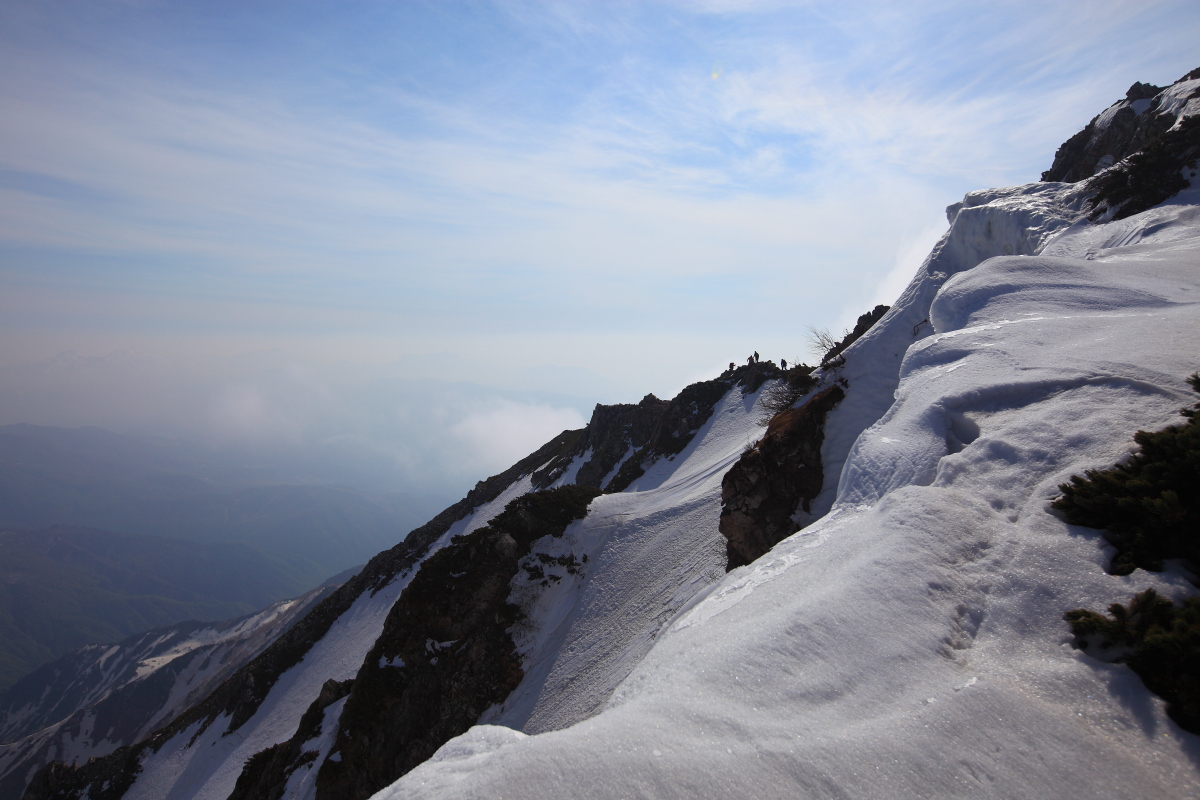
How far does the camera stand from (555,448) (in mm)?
88188

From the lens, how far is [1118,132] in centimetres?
3466

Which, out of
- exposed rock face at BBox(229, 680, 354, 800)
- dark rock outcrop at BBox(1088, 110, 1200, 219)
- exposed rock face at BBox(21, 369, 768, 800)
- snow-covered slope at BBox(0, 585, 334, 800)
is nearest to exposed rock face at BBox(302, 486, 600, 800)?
exposed rock face at BBox(21, 369, 768, 800)

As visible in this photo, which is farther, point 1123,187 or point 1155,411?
point 1123,187

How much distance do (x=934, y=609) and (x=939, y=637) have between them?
62 centimetres

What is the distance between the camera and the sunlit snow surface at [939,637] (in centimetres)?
690

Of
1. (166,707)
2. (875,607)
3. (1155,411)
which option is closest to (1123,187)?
(1155,411)

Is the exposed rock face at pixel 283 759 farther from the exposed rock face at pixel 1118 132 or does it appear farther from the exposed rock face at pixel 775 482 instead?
the exposed rock face at pixel 1118 132

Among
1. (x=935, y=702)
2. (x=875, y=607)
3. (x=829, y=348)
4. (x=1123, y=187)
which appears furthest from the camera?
(x=829, y=348)

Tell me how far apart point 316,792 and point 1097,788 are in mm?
32589

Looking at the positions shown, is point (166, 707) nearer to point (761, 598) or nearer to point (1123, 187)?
point (761, 598)

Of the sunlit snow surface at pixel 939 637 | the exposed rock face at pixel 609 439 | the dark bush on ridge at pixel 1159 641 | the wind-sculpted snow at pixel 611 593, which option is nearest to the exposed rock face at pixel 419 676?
the wind-sculpted snow at pixel 611 593

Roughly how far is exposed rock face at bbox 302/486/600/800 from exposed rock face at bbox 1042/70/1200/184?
4463 centimetres

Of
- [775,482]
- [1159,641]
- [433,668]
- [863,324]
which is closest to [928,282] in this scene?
[863,324]

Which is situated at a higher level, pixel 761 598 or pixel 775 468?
pixel 775 468
